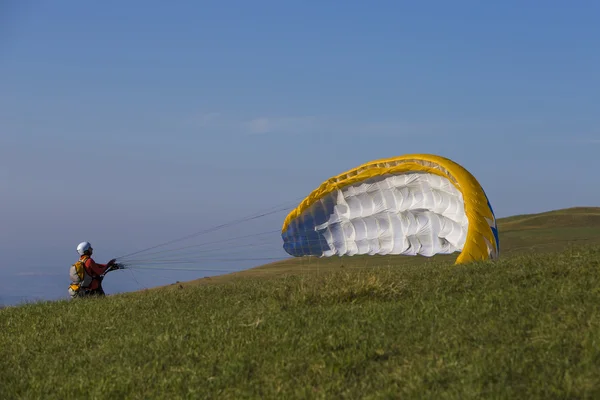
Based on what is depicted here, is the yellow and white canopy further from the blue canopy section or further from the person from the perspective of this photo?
the person

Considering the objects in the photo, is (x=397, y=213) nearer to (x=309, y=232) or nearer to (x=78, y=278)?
(x=309, y=232)

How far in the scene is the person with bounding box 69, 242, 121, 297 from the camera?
1792cm

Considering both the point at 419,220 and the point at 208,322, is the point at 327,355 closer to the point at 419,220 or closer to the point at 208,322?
the point at 208,322

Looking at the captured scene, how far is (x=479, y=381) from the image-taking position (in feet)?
23.7

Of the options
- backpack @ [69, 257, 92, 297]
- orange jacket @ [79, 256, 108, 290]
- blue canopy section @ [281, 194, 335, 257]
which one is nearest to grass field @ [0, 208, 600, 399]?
backpack @ [69, 257, 92, 297]

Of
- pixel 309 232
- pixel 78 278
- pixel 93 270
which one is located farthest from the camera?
pixel 309 232

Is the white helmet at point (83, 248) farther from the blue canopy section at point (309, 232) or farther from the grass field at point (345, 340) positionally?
the blue canopy section at point (309, 232)

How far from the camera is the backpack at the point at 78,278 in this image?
17891 millimetres

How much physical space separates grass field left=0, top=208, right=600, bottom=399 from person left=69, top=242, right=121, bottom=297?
352cm

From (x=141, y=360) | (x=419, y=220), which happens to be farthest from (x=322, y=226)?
(x=141, y=360)

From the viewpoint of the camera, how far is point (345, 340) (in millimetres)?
9070

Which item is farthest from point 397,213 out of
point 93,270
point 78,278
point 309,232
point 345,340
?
point 345,340

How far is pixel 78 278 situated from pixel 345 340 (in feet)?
34.6

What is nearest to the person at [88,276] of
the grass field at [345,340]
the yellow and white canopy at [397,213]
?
the grass field at [345,340]
